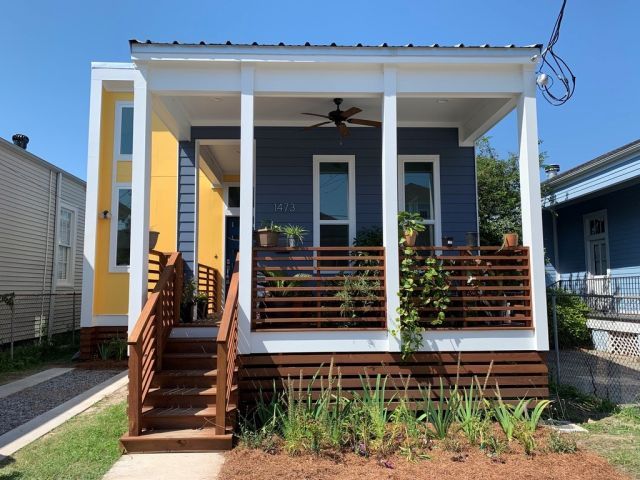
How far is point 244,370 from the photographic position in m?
5.01

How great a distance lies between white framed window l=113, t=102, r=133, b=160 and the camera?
916cm

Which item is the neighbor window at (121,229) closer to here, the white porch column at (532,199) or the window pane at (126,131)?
the window pane at (126,131)

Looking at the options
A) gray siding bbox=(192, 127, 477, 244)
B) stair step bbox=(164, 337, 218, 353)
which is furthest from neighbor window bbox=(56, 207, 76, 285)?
stair step bbox=(164, 337, 218, 353)

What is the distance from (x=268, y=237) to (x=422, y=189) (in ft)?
10.4

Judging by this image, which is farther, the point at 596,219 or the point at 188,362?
the point at 596,219

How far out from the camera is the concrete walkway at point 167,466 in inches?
145

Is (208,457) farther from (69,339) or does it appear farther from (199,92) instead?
(69,339)

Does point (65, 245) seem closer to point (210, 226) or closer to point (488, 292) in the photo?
point (210, 226)

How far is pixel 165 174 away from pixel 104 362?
145 inches

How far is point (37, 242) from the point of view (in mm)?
11297

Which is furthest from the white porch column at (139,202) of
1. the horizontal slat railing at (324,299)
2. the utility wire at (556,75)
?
the utility wire at (556,75)

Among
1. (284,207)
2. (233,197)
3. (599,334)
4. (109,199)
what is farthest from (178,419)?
(599,334)

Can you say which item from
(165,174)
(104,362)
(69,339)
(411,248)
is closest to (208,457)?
(411,248)

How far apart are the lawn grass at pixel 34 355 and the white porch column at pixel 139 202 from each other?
154 inches
